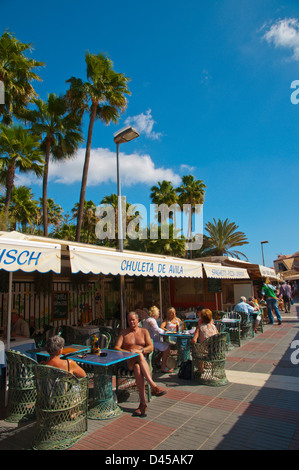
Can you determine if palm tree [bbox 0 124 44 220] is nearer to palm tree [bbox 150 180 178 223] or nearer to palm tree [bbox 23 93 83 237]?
palm tree [bbox 23 93 83 237]

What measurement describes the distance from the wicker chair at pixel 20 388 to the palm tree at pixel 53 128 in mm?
12860

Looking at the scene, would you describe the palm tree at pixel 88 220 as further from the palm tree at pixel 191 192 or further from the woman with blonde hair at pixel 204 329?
the woman with blonde hair at pixel 204 329

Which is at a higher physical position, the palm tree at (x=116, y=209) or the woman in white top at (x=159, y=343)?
the palm tree at (x=116, y=209)

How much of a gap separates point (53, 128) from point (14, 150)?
2906 mm

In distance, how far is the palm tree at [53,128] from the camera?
15.9 metres

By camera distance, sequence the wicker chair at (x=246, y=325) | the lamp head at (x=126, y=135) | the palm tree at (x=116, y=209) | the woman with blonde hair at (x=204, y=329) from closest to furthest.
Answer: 1. the woman with blonde hair at (x=204, y=329)
2. the lamp head at (x=126, y=135)
3. the wicker chair at (x=246, y=325)
4. the palm tree at (x=116, y=209)

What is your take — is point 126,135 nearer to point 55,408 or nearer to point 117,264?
point 117,264

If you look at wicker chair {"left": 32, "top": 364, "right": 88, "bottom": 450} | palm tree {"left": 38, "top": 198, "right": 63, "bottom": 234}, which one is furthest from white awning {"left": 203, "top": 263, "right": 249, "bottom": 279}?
palm tree {"left": 38, "top": 198, "right": 63, "bottom": 234}

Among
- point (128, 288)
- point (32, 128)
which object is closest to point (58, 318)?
point (128, 288)

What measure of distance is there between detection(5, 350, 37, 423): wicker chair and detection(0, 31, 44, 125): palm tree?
14.1m

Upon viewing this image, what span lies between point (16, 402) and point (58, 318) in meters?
6.76

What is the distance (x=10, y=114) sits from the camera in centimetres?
1593

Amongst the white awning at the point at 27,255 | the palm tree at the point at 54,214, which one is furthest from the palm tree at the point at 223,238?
the white awning at the point at 27,255
